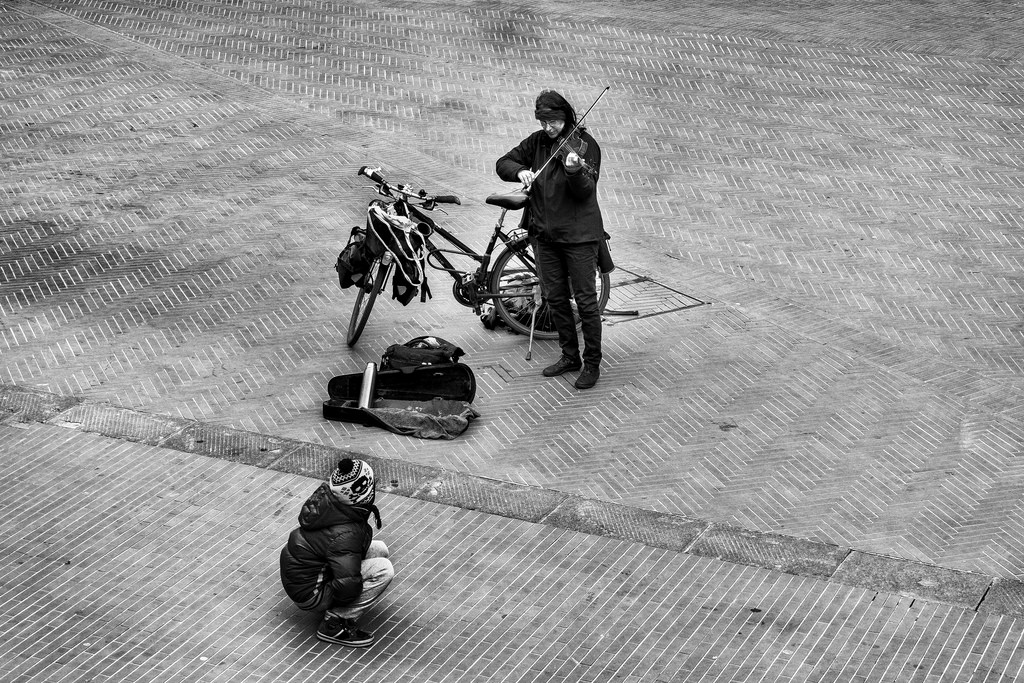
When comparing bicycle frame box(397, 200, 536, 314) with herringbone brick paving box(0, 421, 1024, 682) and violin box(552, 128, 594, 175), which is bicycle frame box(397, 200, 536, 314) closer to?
violin box(552, 128, 594, 175)

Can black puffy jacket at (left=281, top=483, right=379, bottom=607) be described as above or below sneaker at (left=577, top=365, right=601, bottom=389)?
above

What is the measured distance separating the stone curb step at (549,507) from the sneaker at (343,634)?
1.36m

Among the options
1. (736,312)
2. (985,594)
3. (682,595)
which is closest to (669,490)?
(682,595)

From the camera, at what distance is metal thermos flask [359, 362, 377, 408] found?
8.09 meters

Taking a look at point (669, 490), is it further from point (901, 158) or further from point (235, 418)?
point (901, 158)

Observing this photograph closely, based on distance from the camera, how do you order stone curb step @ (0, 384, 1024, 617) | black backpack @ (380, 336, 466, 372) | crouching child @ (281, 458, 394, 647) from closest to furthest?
crouching child @ (281, 458, 394, 647) → stone curb step @ (0, 384, 1024, 617) → black backpack @ (380, 336, 466, 372)

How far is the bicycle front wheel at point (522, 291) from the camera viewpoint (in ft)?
29.8

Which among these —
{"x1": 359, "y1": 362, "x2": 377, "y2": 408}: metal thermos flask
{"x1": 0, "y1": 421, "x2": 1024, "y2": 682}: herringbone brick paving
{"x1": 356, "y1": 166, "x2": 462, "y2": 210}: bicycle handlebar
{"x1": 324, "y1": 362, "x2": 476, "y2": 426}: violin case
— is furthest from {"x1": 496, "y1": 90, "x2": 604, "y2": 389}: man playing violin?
{"x1": 0, "y1": 421, "x2": 1024, "y2": 682}: herringbone brick paving

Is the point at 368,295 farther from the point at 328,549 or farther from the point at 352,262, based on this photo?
the point at 328,549

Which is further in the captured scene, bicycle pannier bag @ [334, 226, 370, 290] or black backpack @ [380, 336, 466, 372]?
bicycle pannier bag @ [334, 226, 370, 290]

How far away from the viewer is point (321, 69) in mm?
15055

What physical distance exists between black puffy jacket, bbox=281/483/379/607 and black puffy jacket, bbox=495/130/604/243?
3.08 metres

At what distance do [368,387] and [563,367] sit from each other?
1452mm

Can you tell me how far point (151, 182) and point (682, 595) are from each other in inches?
298
